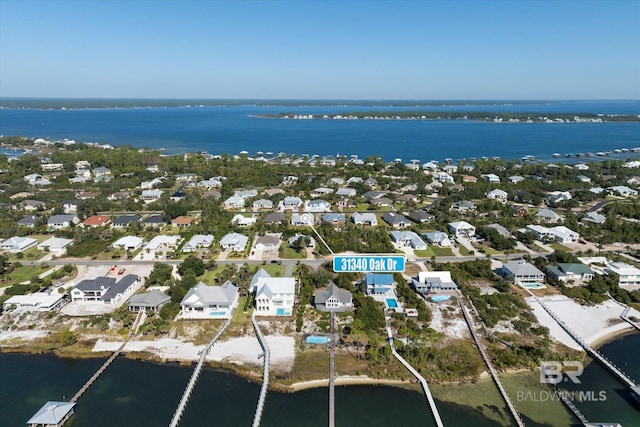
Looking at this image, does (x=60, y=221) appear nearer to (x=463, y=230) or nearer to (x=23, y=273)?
(x=23, y=273)

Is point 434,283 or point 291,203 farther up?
point 291,203

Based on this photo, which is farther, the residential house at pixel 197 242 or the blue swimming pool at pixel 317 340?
the residential house at pixel 197 242

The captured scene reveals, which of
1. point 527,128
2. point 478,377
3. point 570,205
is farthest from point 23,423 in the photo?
point 527,128

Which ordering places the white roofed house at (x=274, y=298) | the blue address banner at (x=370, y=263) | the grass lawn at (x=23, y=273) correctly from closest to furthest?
the blue address banner at (x=370, y=263), the white roofed house at (x=274, y=298), the grass lawn at (x=23, y=273)

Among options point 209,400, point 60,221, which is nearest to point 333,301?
point 209,400

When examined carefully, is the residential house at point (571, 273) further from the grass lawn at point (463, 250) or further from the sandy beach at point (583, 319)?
the grass lawn at point (463, 250)

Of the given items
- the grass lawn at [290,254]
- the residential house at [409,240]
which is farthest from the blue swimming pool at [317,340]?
the residential house at [409,240]
